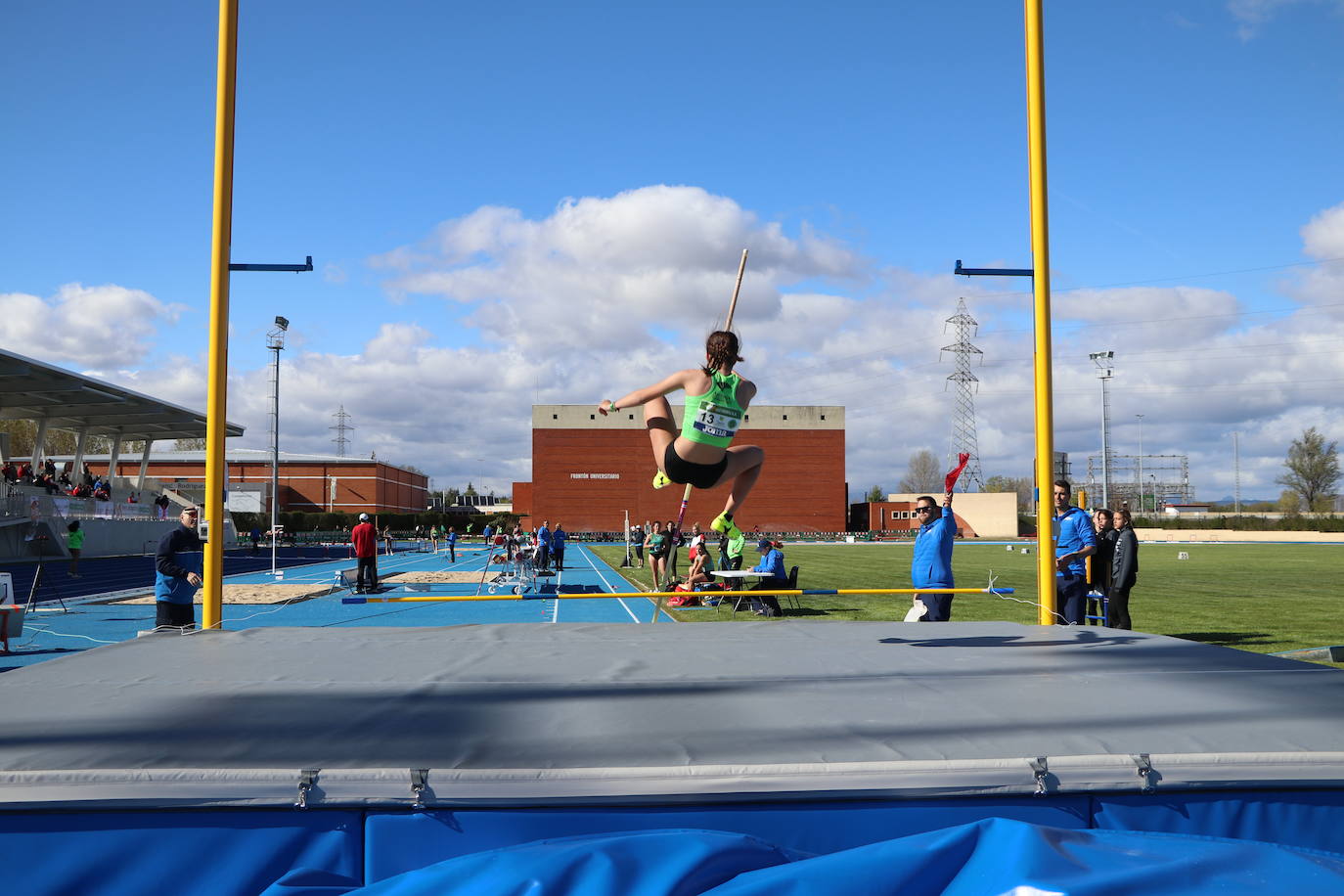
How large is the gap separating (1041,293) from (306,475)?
2519 inches

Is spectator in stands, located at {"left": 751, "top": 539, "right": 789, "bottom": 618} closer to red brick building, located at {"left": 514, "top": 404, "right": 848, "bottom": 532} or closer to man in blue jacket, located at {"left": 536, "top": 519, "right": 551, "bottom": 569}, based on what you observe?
red brick building, located at {"left": 514, "top": 404, "right": 848, "bottom": 532}

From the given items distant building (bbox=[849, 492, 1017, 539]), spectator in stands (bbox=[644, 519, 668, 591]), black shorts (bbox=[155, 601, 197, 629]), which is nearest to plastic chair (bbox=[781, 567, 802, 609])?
spectator in stands (bbox=[644, 519, 668, 591])

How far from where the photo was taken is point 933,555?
8188 millimetres

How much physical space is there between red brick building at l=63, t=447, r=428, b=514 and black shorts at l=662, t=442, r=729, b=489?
62.1 m

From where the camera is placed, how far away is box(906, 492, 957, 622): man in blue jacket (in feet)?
26.9

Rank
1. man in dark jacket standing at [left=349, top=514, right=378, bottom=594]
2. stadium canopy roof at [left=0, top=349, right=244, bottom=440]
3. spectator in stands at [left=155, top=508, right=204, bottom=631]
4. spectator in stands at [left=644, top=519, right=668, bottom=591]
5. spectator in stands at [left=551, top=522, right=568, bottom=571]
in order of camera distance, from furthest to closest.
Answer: stadium canopy roof at [left=0, top=349, right=244, bottom=440] → spectator in stands at [left=551, top=522, right=568, bottom=571] → man in dark jacket standing at [left=349, top=514, right=378, bottom=594] → spectator in stands at [left=644, top=519, right=668, bottom=591] → spectator in stands at [left=155, top=508, right=204, bottom=631]

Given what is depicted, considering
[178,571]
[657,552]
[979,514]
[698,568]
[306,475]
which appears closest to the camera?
[178,571]

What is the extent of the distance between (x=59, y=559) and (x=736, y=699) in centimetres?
3466

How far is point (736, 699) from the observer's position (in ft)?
12.5

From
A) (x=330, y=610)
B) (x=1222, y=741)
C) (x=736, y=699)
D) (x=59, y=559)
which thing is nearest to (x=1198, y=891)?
(x=1222, y=741)

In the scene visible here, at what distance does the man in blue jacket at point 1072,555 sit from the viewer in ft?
29.9

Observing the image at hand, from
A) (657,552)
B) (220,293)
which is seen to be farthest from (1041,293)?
(657,552)

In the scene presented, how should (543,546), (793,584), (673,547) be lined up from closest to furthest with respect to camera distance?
(673,547)
(793,584)
(543,546)

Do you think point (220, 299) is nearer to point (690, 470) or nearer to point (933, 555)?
point (690, 470)
